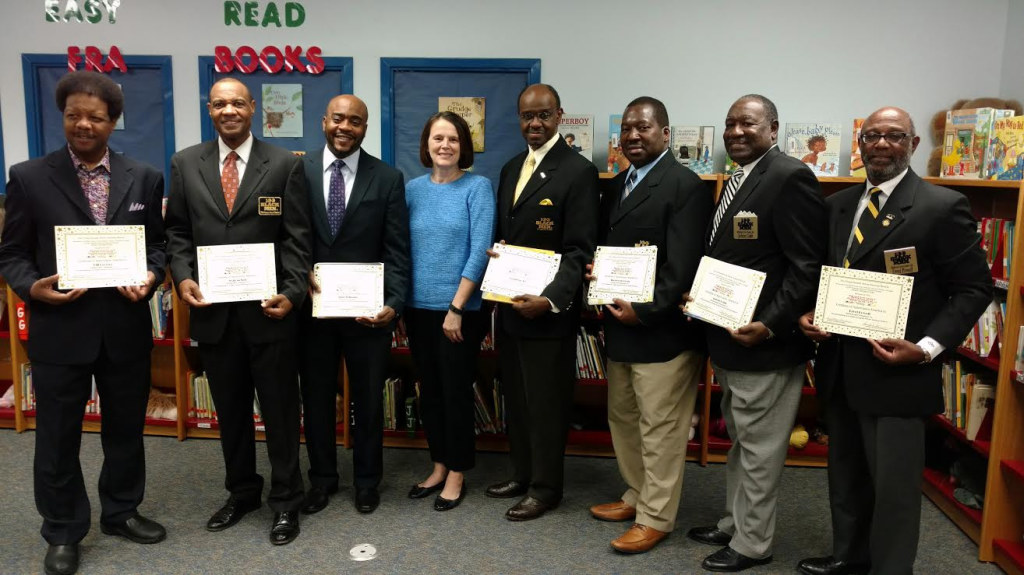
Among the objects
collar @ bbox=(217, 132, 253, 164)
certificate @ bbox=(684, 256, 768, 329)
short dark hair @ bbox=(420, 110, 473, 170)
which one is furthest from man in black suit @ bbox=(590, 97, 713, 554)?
collar @ bbox=(217, 132, 253, 164)

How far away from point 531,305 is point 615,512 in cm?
104

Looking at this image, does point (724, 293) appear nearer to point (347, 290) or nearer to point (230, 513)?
point (347, 290)

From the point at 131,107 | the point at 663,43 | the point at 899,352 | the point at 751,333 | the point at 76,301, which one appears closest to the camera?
the point at 899,352

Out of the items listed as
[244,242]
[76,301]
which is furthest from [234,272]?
[76,301]

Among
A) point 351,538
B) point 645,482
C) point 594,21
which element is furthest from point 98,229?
point 594,21

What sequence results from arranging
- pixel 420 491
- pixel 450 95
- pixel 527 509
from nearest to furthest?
pixel 527 509 → pixel 420 491 → pixel 450 95

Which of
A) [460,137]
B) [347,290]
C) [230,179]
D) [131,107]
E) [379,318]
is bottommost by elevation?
[379,318]

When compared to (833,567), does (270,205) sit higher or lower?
higher

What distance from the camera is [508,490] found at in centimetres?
331

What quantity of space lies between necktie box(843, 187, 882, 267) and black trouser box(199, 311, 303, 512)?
2144 mm

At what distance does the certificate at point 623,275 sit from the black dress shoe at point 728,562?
1.04 metres

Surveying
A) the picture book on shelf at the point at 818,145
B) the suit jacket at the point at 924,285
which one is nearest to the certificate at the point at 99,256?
the suit jacket at the point at 924,285

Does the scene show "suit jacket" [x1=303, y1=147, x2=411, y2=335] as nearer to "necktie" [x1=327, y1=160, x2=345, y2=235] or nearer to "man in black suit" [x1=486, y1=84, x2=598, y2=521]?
"necktie" [x1=327, y1=160, x2=345, y2=235]

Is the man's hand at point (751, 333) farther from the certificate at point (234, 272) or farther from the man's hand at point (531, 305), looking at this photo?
the certificate at point (234, 272)
